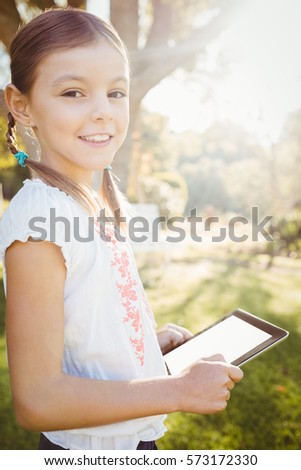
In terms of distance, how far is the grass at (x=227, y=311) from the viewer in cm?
223

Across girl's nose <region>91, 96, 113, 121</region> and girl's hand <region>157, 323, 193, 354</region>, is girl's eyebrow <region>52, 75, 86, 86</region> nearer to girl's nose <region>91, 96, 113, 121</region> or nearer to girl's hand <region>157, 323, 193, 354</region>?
girl's nose <region>91, 96, 113, 121</region>

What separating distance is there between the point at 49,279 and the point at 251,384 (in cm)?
237

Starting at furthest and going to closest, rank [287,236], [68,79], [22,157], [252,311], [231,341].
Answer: [287,236], [252,311], [231,341], [22,157], [68,79]

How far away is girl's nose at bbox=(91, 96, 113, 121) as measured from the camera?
2.89ft

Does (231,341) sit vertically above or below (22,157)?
below

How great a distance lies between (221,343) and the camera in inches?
→ 45.4

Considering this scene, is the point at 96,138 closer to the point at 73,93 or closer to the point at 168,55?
the point at 73,93

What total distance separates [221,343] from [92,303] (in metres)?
0.46

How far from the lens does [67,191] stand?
88 cm

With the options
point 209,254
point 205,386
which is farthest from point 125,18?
point 209,254

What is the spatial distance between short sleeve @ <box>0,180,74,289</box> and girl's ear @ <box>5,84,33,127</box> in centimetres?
17

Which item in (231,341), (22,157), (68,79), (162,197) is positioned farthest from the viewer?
(162,197)

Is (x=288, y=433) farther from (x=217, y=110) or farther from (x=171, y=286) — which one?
(x=217, y=110)

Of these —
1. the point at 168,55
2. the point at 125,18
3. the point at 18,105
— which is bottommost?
the point at 18,105
